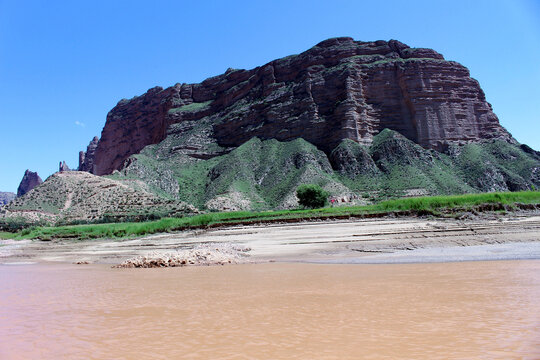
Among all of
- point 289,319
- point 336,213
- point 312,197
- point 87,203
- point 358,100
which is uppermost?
point 358,100

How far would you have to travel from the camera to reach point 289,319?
5.32m

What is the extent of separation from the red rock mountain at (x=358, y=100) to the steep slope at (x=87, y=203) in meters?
45.6

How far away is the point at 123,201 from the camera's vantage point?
6212cm

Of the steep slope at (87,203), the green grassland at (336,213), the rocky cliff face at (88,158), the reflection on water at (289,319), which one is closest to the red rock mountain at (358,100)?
the steep slope at (87,203)

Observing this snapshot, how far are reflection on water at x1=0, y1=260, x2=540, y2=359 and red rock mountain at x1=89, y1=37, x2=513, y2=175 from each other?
85718 mm

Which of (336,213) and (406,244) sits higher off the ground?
(336,213)

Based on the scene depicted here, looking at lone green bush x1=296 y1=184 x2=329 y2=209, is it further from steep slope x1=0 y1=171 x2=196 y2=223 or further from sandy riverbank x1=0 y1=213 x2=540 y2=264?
sandy riverbank x1=0 y1=213 x2=540 y2=264

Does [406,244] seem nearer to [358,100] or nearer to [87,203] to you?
[87,203]

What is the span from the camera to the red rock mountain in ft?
301

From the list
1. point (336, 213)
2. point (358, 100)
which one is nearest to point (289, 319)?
point (336, 213)

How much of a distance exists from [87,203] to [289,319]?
67.1 meters

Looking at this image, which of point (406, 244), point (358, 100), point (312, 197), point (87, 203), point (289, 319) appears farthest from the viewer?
point (358, 100)

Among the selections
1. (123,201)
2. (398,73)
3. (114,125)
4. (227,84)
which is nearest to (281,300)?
(123,201)

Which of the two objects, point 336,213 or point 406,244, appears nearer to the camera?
point 406,244
